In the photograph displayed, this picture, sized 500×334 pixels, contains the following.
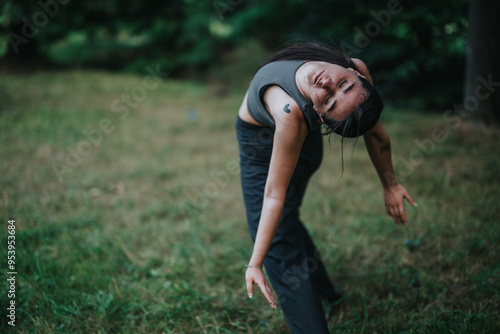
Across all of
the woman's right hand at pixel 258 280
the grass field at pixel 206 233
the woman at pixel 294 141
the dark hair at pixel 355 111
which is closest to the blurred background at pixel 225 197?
the grass field at pixel 206 233

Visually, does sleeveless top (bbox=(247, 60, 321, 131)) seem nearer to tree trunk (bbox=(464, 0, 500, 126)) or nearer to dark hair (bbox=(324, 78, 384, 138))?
dark hair (bbox=(324, 78, 384, 138))

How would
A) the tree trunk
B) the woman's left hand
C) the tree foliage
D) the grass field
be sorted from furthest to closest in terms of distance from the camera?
the tree foliage, the tree trunk, the grass field, the woman's left hand

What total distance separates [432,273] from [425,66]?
18.0ft

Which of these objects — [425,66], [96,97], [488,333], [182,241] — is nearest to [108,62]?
[96,97]

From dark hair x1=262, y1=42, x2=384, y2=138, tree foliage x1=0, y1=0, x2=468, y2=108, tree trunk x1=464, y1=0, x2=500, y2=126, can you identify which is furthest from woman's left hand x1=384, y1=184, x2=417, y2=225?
tree trunk x1=464, y1=0, x2=500, y2=126

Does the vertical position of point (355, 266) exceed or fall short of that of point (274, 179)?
it falls short

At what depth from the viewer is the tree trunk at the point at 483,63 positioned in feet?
13.8

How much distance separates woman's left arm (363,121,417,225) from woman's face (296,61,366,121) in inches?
16.2

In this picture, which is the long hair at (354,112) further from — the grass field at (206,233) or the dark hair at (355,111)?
the grass field at (206,233)

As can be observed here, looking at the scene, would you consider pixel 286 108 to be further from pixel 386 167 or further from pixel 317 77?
pixel 386 167

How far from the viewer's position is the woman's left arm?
1.69m

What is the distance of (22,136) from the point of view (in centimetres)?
492

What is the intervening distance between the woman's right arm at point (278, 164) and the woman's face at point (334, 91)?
89 mm

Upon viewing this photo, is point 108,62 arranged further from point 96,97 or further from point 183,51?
point 96,97
